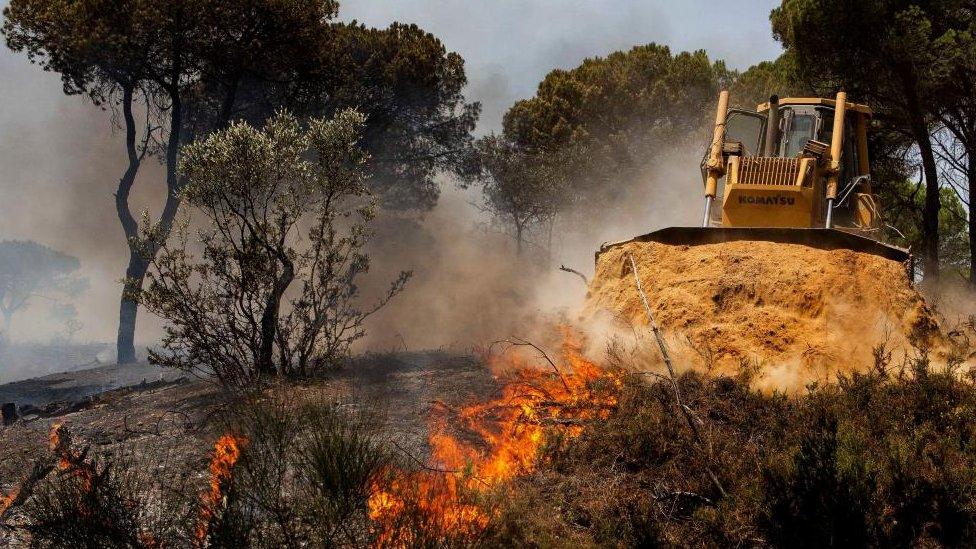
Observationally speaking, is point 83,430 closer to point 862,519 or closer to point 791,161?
point 862,519

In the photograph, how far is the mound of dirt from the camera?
9.00 meters

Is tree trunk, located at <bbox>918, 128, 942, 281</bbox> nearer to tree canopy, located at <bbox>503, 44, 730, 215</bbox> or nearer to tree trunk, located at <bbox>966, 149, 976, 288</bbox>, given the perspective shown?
tree trunk, located at <bbox>966, 149, 976, 288</bbox>

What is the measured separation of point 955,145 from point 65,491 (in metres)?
22.9

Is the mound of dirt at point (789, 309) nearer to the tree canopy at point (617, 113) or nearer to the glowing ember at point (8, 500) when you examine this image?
the glowing ember at point (8, 500)

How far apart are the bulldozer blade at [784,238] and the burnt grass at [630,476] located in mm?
1440

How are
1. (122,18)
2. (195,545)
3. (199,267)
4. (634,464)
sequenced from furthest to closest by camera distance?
(122,18), (199,267), (634,464), (195,545)

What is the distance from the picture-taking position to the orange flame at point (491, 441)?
582 cm

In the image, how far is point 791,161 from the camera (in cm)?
1152

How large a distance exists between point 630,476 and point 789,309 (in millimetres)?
3137

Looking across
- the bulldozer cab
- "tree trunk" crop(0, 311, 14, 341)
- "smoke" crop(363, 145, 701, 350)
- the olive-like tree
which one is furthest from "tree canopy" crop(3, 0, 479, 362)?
"tree trunk" crop(0, 311, 14, 341)

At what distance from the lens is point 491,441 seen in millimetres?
8445

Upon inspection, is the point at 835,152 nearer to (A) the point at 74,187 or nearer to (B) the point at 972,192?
(B) the point at 972,192

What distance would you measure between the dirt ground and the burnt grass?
7cm

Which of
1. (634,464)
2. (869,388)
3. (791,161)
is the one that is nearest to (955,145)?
(791,161)
